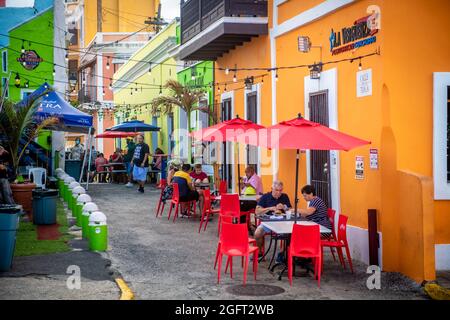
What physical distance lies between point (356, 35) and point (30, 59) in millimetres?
17342

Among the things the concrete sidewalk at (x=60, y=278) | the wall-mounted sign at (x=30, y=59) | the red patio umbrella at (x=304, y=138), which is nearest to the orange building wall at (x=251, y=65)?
the red patio umbrella at (x=304, y=138)

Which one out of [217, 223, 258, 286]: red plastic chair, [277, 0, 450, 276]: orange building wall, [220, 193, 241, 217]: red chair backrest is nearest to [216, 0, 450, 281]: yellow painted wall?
[277, 0, 450, 276]: orange building wall

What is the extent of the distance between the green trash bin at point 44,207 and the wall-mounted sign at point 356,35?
6845 millimetres

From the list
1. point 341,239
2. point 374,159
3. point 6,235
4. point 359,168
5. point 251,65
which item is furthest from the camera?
point 251,65

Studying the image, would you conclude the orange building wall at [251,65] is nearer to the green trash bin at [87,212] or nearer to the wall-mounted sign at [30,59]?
the green trash bin at [87,212]

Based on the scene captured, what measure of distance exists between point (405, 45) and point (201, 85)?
12.4m

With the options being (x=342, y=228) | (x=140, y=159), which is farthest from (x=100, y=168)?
(x=342, y=228)

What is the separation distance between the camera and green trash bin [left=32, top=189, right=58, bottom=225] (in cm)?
1403

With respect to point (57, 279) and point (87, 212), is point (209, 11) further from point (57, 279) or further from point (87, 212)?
point (57, 279)

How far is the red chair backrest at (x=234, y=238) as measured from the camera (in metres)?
8.74

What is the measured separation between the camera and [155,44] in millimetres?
27141

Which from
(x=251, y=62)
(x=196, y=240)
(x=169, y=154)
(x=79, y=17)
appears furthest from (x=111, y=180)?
(x=79, y=17)

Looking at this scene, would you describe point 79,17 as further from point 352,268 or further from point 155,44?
point 352,268

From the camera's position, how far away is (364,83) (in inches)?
408
